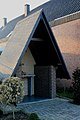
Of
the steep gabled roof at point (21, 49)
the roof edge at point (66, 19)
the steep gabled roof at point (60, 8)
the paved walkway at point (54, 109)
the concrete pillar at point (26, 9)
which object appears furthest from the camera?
the concrete pillar at point (26, 9)

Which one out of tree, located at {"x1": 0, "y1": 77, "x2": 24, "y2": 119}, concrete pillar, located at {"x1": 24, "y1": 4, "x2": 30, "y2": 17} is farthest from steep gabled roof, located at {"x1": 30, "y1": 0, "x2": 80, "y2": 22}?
tree, located at {"x1": 0, "y1": 77, "x2": 24, "y2": 119}

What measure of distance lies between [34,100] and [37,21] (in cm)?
468

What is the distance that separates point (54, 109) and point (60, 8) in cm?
1226

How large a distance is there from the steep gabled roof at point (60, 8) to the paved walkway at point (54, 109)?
8695 millimetres

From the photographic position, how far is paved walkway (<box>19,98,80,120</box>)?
9.30m

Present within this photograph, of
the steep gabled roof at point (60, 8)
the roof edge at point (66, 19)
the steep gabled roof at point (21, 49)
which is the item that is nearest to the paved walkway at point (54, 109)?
Answer: the steep gabled roof at point (21, 49)

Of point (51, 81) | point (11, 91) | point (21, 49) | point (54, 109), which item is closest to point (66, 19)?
point (51, 81)

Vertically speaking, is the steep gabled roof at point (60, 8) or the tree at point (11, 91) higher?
the steep gabled roof at point (60, 8)

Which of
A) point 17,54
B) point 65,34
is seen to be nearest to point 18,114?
point 17,54

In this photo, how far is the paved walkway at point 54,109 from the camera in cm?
930

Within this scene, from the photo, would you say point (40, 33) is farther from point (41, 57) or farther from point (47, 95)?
point (47, 95)

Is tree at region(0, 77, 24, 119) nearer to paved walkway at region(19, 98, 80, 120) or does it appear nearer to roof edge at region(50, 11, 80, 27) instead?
paved walkway at region(19, 98, 80, 120)

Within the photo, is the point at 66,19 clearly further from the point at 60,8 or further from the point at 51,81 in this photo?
the point at 51,81

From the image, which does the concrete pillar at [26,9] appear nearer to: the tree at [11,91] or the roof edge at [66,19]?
the roof edge at [66,19]
